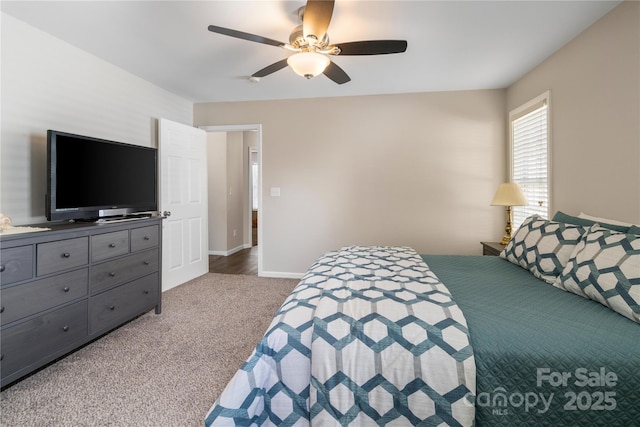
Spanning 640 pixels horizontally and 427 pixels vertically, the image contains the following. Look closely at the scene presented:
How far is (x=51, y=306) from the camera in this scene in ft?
6.17

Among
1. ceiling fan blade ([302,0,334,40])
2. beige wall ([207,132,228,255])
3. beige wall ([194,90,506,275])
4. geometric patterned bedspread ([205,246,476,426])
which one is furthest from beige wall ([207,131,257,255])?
geometric patterned bedspread ([205,246,476,426])

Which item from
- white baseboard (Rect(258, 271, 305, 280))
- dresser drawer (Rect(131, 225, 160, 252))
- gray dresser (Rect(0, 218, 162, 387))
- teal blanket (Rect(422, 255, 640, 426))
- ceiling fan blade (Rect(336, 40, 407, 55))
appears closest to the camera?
teal blanket (Rect(422, 255, 640, 426))

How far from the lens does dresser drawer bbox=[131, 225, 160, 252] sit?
8.41 feet

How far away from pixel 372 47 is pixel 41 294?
2673mm

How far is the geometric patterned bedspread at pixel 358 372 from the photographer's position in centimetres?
109

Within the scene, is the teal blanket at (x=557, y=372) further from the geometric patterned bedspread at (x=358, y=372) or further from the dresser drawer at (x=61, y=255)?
the dresser drawer at (x=61, y=255)

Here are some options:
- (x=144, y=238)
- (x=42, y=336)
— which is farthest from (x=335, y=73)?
(x=42, y=336)

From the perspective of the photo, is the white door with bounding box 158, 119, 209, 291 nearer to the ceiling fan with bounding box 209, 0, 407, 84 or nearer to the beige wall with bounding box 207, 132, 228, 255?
the beige wall with bounding box 207, 132, 228, 255

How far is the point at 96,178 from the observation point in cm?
245

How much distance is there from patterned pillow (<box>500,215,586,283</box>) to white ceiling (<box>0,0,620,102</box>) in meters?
1.50

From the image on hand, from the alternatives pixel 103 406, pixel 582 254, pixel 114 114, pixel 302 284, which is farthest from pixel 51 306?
pixel 582 254

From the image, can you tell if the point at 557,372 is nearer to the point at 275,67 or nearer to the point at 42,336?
the point at 275,67

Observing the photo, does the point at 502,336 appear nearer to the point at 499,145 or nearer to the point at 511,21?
the point at 511,21

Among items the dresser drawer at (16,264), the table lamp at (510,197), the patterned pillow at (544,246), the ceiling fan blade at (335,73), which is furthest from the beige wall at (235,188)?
the patterned pillow at (544,246)
